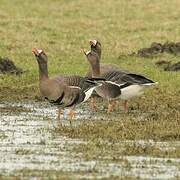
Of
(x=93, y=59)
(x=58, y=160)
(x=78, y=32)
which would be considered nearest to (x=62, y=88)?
(x=93, y=59)

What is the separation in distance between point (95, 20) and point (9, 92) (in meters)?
13.1

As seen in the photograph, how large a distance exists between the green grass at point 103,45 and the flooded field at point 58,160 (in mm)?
350

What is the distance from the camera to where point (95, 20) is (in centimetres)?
3059

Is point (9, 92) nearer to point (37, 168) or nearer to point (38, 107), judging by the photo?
point (38, 107)

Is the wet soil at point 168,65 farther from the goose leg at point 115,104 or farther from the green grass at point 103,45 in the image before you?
the goose leg at point 115,104

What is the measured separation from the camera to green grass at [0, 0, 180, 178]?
13.1 metres

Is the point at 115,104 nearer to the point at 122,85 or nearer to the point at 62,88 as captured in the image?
the point at 122,85

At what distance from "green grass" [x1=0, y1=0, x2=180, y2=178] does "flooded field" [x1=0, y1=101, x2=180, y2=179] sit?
0.35 meters

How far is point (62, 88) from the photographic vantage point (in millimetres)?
14141

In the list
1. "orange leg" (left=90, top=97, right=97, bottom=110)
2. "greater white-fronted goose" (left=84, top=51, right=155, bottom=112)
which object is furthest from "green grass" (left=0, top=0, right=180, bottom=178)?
"orange leg" (left=90, top=97, right=97, bottom=110)

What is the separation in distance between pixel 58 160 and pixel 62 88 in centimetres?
359

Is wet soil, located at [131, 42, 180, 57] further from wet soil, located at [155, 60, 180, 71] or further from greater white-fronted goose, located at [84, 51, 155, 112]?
greater white-fronted goose, located at [84, 51, 155, 112]

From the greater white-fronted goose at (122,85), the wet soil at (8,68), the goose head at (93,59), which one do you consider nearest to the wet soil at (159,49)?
the wet soil at (8,68)

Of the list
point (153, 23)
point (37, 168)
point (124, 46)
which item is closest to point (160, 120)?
point (37, 168)
